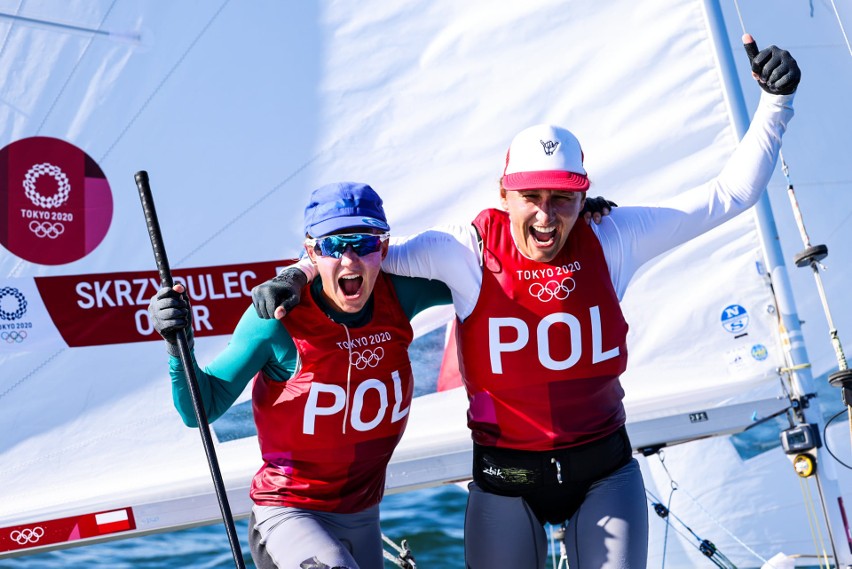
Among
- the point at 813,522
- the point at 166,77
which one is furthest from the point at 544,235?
the point at 813,522

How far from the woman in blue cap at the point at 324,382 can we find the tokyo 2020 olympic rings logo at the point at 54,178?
2.54 ft

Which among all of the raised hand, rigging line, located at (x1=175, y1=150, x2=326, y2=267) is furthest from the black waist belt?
rigging line, located at (x1=175, y1=150, x2=326, y2=267)

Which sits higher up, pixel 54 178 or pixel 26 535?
pixel 54 178

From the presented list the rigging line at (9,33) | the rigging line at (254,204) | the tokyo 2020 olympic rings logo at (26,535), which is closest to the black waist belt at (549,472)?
the rigging line at (254,204)

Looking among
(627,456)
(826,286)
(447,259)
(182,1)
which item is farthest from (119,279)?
(826,286)

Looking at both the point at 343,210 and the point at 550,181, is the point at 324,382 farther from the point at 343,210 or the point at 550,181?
the point at 550,181

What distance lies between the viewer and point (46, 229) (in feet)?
9.30

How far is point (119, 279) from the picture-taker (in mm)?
2891

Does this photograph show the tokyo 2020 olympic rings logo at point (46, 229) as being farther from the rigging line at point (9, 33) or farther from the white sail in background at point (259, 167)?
the rigging line at point (9, 33)

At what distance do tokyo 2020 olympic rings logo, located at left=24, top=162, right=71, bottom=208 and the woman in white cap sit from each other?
3.21 feet

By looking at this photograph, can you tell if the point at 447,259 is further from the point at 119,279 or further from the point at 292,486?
the point at 119,279

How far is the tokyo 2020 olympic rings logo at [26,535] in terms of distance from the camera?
2.74 meters

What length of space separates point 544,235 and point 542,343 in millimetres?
234

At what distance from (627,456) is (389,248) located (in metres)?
0.72
